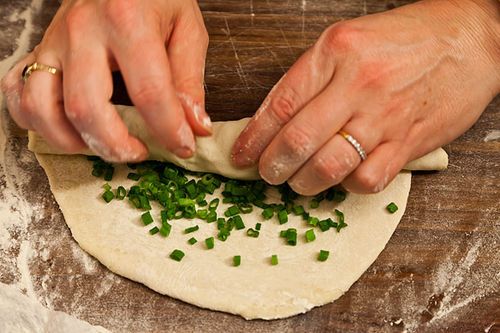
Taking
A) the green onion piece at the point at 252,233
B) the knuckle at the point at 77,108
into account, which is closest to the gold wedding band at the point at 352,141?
the green onion piece at the point at 252,233

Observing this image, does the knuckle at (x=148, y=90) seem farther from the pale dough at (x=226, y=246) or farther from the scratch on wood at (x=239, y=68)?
the scratch on wood at (x=239, y=68)

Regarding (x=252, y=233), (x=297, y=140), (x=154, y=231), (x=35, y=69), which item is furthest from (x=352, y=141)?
(x=35, y=69)

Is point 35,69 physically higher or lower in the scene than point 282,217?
higher

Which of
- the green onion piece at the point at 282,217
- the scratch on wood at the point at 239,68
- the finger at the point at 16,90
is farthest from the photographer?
the scratch on wood at the point at 239,68

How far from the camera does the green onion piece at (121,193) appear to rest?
1891 mm

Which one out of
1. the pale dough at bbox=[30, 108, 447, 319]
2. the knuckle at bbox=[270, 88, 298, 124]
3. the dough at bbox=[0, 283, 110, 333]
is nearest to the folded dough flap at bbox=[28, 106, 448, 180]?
the pale dough at bbox=[30, 108, 447, 319]

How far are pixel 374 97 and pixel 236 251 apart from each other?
589 millimetres

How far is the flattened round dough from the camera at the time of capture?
1719 millimetres

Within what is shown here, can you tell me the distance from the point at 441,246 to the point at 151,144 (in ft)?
3.01

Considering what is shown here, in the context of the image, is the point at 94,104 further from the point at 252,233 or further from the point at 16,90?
the point at 252,233

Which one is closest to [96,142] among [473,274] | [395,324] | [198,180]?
[198,180]

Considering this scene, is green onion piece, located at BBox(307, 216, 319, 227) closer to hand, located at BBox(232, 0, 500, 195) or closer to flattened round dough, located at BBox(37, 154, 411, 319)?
flattened round dough, located at BBox(37, 154, 411, 319)

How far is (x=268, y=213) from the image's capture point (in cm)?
185

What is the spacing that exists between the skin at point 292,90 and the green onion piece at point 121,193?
0.67 ft
